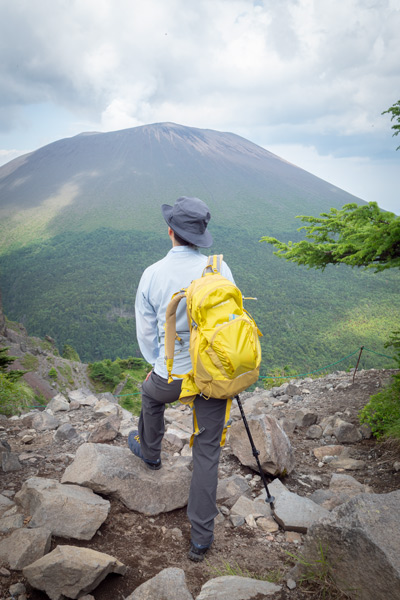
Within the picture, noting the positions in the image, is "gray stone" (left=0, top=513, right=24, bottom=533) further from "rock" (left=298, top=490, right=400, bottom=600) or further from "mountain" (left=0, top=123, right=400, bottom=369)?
"mountain" (left=0, top=123, right=400, bottom=369)

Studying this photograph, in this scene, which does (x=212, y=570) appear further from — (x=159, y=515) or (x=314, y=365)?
(x=314, y=365)

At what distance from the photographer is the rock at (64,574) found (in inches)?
80.4

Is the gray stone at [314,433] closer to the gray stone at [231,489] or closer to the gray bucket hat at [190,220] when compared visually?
the gray stone at [231,489]

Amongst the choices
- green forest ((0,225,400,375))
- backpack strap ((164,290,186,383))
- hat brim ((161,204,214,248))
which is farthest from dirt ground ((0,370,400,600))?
green forest ((0,225,400,375))

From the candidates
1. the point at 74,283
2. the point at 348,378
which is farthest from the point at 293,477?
A: the point at 74,283

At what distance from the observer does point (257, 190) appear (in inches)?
4875

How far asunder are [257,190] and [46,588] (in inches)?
5050

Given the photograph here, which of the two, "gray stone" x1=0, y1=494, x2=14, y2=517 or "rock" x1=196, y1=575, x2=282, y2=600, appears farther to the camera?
"gray stone" x1=0, y1=494, x2=14, y2=517

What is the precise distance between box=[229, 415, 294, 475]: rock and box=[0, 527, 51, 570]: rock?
2029mm

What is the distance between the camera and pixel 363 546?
73.6 inches

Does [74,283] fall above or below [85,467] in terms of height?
below

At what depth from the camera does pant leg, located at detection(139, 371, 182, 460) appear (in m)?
2.70

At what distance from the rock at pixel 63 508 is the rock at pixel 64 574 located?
44cm

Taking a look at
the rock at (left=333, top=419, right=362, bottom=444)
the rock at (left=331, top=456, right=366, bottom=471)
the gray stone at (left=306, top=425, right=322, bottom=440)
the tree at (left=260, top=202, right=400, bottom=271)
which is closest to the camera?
the rock at (left=331, top=456, right=366, bottom=471)
